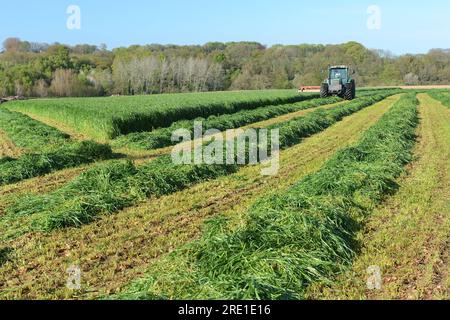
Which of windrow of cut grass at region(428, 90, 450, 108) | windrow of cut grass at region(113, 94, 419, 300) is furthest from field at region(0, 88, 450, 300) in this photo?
windrow of cut grass at region(428, 90, 450, 108)

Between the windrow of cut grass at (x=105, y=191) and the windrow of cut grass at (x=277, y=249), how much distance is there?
2269mm

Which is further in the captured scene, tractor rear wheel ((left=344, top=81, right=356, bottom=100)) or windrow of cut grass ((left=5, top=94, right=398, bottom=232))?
tractor rear wheel ((left=344, top=81, right=356, bottom=100))

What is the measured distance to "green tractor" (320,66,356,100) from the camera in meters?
38.2

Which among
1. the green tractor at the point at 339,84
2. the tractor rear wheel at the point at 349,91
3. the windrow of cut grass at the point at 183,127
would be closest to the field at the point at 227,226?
the windrow of cut grass at the point at 183,127

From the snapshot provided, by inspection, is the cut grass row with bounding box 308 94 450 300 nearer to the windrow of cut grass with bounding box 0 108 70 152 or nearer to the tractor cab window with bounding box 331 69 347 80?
the windrow of cut grass with bounding box 0 108 70 152

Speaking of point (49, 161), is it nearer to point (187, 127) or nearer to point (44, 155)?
point (44, 155)

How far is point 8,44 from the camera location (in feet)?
328

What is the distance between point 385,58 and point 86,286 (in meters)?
117

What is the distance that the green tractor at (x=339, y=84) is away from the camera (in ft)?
125

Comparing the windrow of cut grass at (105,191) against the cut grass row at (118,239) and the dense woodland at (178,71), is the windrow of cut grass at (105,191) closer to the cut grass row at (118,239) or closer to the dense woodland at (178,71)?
the cut grass row at (118,239)

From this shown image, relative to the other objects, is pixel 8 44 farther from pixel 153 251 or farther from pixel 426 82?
pixel 153 251

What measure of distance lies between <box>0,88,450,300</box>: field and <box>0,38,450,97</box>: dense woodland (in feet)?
211

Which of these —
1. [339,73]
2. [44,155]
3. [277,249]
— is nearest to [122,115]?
[44,155]

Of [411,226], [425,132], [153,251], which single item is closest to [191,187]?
[153,251]
